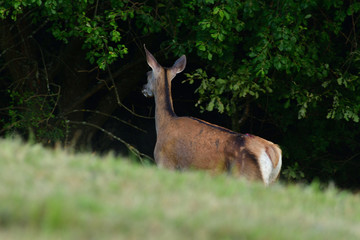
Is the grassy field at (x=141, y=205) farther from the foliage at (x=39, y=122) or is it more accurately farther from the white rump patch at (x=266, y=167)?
the foliage at (x=39, y=122)

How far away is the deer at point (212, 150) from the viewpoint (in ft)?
25.0

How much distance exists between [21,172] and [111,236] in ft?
4.09

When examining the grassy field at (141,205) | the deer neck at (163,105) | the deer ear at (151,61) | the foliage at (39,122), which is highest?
the deer ear at (151,61)

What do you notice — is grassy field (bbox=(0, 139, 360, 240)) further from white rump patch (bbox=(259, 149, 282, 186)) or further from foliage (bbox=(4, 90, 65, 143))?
foliage (bbox=(4, 90, 65, 143))

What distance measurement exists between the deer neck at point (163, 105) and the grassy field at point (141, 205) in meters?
3.45

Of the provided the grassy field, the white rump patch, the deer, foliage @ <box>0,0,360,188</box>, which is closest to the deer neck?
the deer

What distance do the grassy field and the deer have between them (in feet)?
6.67

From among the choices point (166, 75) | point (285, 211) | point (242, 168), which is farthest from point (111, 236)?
point (166, 75)

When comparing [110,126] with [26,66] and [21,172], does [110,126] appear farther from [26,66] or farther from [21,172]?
[21,172]

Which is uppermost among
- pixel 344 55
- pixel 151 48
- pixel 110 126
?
pixel 344 55

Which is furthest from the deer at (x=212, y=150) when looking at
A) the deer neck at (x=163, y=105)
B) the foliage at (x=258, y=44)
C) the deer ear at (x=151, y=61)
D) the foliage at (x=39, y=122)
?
the foliage at (x=39, y=122)

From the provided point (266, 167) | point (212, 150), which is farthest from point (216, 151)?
point (266, 167)

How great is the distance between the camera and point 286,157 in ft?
42.9

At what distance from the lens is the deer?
25.0 feet
